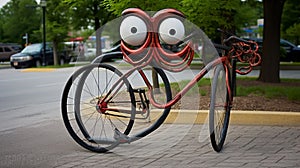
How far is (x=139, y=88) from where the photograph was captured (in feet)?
22.7

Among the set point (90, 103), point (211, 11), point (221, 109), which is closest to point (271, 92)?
point (211, 11)

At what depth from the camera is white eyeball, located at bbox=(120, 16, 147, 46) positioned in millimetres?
6504

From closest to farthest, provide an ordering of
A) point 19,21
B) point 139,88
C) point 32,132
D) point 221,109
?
point 139,88 < point 221,109 < point 32,132 < point 19,21

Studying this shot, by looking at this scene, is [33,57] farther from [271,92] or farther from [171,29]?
[171,29]

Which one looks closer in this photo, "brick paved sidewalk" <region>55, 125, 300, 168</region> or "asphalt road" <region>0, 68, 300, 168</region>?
"brick paved sidewalk" <region>55, 125, 300, 168</region>

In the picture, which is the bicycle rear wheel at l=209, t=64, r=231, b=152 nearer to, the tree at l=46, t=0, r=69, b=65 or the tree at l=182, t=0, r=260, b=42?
the tree at l=182, t=0, r=260, b=42

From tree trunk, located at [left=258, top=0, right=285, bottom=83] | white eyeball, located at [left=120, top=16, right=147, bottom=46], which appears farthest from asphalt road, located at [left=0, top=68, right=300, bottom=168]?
tree trunk, located at [left=258, top=0, right=285, bottom=83]

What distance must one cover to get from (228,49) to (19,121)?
4.41 meters

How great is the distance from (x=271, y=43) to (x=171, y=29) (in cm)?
744

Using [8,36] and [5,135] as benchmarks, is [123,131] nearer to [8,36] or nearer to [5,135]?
[5,135]

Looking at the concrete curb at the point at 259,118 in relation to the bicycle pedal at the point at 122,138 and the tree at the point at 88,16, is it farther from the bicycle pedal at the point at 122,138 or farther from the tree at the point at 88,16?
the tree at the point at 88,16

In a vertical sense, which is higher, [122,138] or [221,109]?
[221,109]

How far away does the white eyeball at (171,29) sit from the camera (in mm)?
6527

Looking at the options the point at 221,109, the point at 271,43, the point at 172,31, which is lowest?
the point at 221,109
